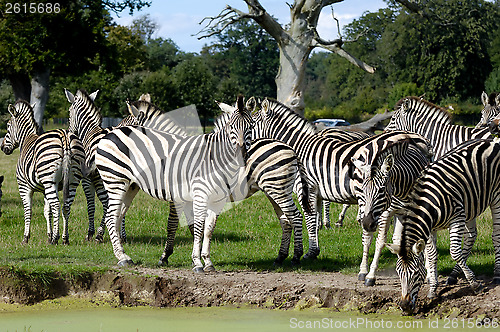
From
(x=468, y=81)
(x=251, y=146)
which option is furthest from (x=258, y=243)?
(x=468, y=81)

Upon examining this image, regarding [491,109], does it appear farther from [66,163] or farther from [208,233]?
[66,163]

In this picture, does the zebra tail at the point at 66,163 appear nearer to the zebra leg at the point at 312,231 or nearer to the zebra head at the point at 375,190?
the zebra leg at the point at 312,231

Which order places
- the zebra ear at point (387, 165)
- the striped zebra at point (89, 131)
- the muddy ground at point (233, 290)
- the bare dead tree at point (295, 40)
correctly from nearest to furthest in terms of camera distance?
1. the zebra ear at point (387, 165)
2. the muddy ground at point (233, 290)
3. the striped zebra at point (89, 131)
4. the bare dead tree at point (295, 40)

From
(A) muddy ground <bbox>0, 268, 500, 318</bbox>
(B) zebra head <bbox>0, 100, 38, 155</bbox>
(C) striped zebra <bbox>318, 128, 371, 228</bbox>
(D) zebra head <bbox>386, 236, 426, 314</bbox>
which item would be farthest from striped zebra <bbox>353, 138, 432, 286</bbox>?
(B) zebra head <bbox>0, 100, 38, 155</bbox>

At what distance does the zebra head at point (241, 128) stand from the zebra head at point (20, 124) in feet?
19.0

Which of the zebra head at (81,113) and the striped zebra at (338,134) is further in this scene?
the zebra head at (81,113)

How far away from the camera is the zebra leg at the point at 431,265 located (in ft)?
25.6

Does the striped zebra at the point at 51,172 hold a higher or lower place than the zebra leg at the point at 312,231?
higher

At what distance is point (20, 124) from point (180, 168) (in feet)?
17.4

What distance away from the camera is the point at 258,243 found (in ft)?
38.4

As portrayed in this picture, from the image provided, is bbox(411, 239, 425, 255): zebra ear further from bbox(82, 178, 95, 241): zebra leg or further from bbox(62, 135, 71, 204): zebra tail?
bbox(82, 178, 95, 241): zebra leg

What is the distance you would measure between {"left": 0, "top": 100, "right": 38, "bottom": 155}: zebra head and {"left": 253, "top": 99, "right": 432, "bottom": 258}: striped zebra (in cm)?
485

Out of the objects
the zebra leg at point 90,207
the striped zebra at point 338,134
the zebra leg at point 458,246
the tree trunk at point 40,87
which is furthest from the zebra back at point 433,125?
the tree trunk at point 40,87

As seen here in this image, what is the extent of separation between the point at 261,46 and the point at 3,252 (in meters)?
86.3
